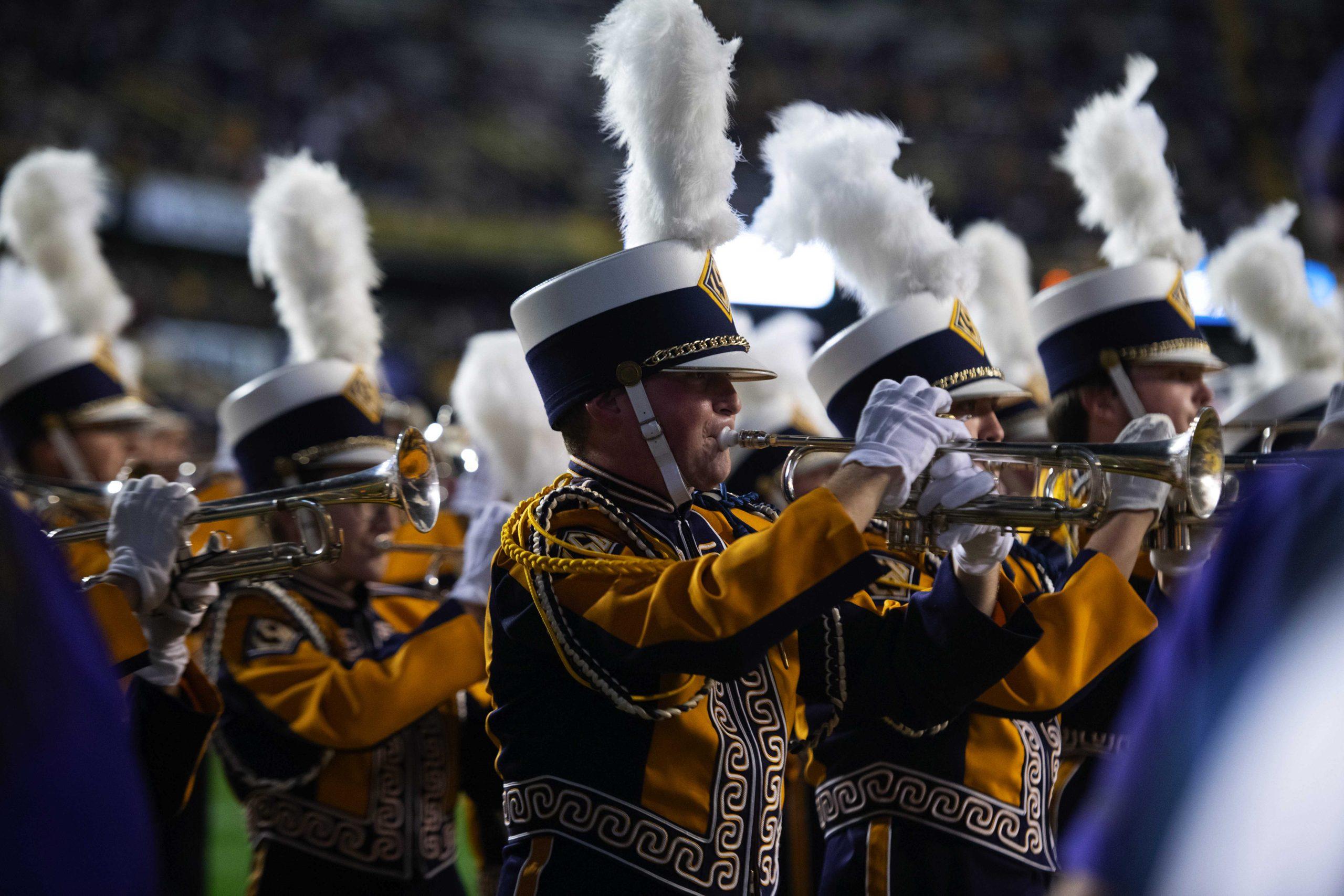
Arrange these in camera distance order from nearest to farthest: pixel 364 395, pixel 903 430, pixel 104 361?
pixel 903 430 < pixel 364 395 < pixel 104 361

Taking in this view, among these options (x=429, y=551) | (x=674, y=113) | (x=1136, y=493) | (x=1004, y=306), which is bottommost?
(x=1136, y=493)

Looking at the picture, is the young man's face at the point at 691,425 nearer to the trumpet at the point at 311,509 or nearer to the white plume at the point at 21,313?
the trumpet at the point at 311,509

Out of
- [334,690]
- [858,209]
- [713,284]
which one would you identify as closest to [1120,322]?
[858,209]

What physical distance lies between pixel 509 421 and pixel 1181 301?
87.8 inches

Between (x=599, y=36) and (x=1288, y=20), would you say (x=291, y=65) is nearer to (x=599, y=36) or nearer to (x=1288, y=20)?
(x=1288, y=20)

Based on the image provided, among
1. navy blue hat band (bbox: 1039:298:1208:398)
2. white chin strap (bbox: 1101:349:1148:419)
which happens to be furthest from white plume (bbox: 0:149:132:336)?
white chin strap (bbox: 1101:349:1148:419)

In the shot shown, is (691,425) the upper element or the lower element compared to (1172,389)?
lower

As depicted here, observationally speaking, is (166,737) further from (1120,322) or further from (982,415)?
(1120,322)

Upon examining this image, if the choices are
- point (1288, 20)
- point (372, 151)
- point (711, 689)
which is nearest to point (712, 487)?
point (711, 689)

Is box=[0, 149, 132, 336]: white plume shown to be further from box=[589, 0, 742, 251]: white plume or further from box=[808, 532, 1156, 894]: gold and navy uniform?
box=[808, 532, 1156, 894]: gold and navy uniform

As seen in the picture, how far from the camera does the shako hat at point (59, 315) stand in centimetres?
A: 531

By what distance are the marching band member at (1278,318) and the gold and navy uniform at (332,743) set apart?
322 centimetres

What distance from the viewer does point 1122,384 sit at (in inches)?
154

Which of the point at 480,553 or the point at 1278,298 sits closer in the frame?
the point at 480,553
